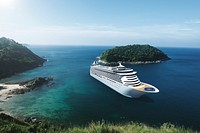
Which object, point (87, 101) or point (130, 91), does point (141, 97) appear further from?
point (87, 101)

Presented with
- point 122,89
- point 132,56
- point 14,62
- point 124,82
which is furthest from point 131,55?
point 122,89

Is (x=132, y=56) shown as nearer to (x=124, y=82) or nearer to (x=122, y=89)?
(x=124, y=82)

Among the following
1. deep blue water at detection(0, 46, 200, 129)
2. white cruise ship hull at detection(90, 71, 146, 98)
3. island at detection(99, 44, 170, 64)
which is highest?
island at detection(99, 44, 170, 64)

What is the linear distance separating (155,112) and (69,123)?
1350cm

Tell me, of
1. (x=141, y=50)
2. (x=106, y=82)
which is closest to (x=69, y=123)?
(x=106, y=82)

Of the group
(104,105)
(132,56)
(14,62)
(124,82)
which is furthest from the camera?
(132,56)

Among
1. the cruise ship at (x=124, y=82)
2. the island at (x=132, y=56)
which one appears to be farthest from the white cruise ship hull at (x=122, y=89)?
the island at (x=132, y=56)

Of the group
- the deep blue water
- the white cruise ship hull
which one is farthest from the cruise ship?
the deep blue water

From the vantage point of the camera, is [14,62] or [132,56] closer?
[14,62]

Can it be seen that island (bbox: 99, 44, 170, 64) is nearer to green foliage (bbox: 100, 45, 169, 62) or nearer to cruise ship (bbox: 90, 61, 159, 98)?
green foliage (bbox: 100, 45, 169, 62)

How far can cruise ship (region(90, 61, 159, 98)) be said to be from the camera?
3950 cm

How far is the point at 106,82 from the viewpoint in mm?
51438

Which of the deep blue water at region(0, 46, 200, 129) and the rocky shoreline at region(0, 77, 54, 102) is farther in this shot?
the rocky shoreline at region(0, 77, 54, 102)

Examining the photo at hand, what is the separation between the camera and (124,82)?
142 ft
